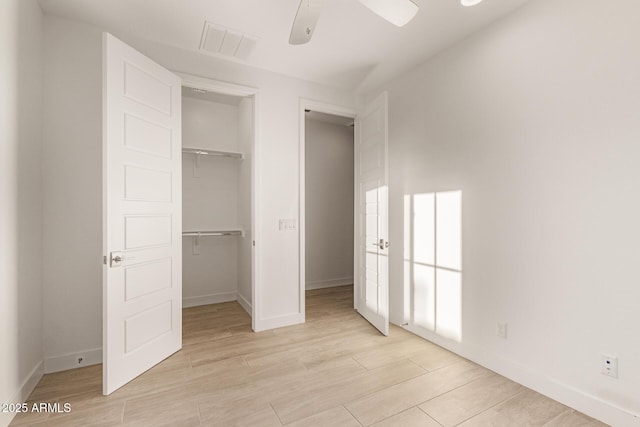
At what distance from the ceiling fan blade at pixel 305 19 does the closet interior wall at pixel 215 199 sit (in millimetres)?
2150

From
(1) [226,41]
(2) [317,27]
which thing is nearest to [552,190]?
(2) [317,27]

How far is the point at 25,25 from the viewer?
1.95 meters

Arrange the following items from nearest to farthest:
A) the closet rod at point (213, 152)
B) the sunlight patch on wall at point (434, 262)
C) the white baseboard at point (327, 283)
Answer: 1. the sunlight patch on wall at point (434, 262)
2. the closet rod at point (213, 152)
3. the white baseboard at point (327, 283)

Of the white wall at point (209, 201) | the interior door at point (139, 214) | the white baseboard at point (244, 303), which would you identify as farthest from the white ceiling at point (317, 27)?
the white baseboard at point (244, 303)

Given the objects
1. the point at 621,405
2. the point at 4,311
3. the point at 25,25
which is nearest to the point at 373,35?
the point at 25,25

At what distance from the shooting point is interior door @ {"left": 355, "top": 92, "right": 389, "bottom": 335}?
9.77ft

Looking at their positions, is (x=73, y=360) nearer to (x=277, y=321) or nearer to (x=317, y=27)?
(x=277, y=321)

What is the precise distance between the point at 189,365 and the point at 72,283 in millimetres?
1137

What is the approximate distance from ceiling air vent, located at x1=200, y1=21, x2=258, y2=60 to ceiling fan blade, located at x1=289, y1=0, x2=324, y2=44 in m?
1.15

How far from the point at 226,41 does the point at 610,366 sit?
362 centimetres

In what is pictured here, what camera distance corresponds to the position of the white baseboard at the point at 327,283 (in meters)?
4.81

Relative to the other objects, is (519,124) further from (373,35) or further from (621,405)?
(621,405)

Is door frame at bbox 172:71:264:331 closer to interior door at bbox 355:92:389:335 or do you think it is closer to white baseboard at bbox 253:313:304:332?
white baseboard at bbox 253:313:304:332

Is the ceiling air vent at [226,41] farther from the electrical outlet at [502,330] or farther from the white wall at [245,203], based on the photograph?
the electrical outlet at [502,330]
